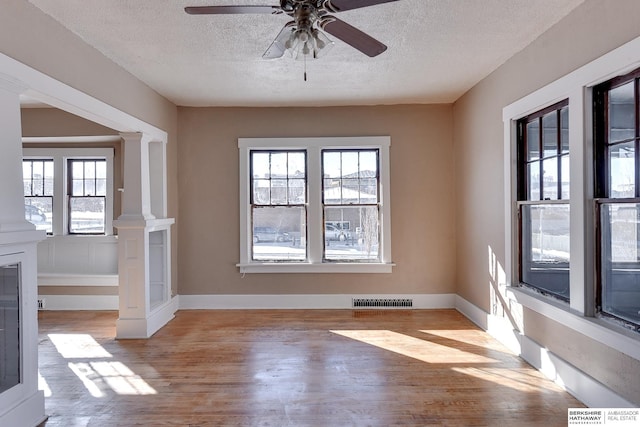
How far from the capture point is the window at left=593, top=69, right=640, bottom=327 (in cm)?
248

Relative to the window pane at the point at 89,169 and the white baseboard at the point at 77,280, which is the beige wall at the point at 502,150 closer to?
the white baseboard at the point at 77,280

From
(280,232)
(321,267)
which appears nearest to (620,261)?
(321,267)

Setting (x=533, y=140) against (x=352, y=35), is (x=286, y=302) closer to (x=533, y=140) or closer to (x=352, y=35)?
(x=533, y=140)

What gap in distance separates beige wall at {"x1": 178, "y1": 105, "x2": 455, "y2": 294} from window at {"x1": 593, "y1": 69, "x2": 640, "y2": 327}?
108 inches

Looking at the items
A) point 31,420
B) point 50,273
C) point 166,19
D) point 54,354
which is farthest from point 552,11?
point 50,273

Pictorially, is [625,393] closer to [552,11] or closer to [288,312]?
[552,11]

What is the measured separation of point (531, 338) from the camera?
3.53 metres

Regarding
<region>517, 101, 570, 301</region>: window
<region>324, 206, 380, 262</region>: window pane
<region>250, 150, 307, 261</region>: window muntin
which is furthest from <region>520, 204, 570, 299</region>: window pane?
<region>250, 150, 307, 261</region>: window muntin

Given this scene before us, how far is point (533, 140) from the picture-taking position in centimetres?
362

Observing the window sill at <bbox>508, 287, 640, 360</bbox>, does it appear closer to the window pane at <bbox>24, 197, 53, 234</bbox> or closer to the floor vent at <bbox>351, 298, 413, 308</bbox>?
the floor vent at <bbox>351, 298, 413, 308</bbox>

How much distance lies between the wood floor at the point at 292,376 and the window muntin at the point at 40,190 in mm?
1696

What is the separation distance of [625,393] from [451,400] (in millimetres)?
1031

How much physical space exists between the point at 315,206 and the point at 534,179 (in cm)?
272

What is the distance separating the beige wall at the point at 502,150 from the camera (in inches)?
99.2
